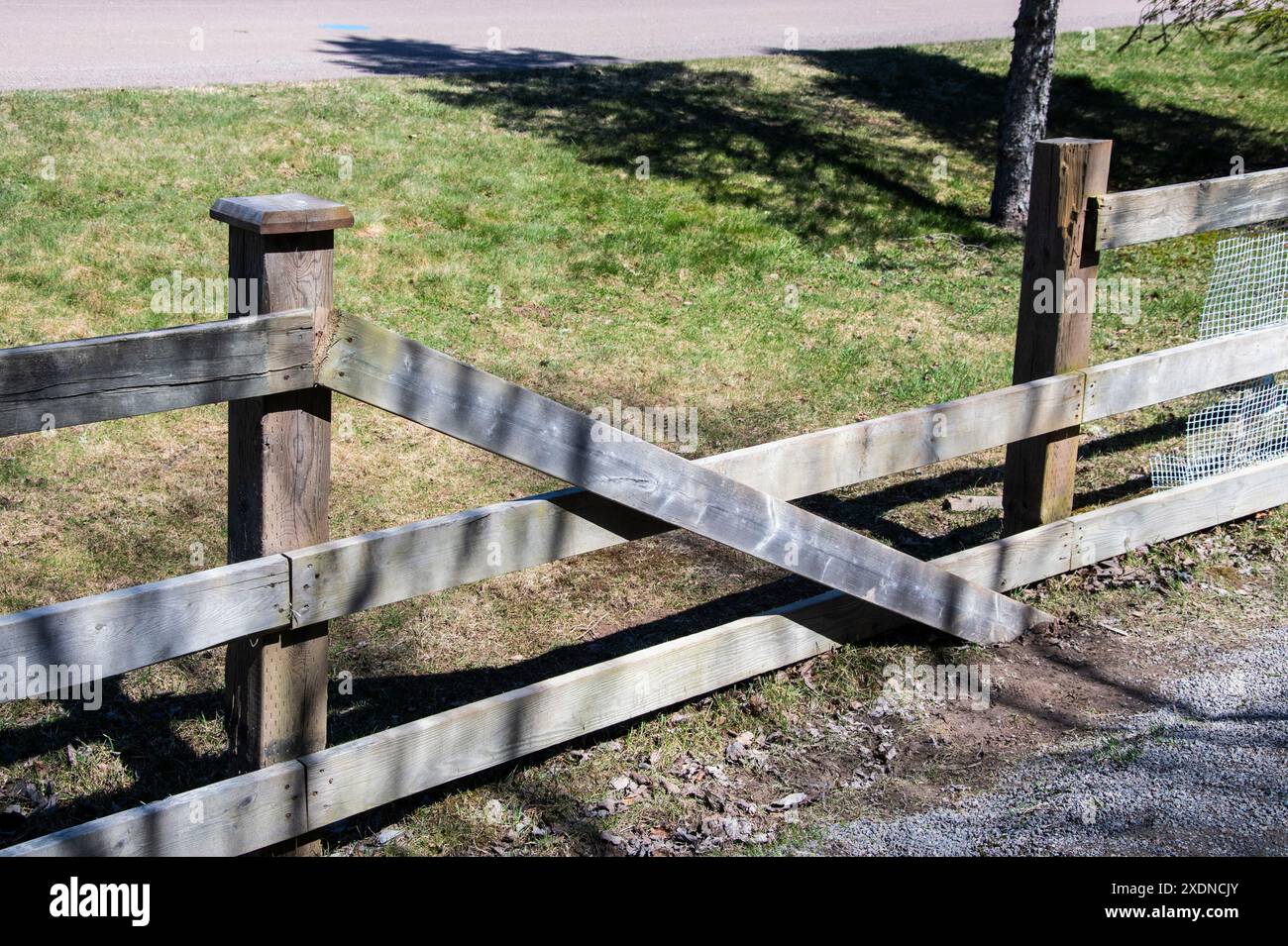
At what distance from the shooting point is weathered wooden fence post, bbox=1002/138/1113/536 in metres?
5.34

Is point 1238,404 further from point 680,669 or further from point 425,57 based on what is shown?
point 425,57

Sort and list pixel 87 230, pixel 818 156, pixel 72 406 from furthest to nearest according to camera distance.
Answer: pixel 818 156
pixel 87 230
pixel 72 406

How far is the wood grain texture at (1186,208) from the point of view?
5.41 meters

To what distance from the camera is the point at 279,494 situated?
3598 mm

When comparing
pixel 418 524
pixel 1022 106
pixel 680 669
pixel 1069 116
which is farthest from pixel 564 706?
pixel 1069 116

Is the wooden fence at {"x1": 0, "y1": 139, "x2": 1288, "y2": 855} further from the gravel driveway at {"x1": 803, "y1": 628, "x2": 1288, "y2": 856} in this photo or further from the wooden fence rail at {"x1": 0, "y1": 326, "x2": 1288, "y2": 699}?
the gravel driveway at {"x1": 803, "y1": 628, "x2": 1288, "y2": 856}

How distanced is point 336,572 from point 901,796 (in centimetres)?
220

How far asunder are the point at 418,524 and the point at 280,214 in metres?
1.04

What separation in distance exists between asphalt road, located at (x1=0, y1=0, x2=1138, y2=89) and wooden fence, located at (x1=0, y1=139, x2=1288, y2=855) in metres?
9.55

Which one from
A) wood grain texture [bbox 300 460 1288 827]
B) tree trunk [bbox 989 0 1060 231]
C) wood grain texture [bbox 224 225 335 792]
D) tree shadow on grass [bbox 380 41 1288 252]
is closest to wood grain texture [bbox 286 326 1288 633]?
wood grain texture [bbox 224 225 335 792]

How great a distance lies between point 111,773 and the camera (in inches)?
188

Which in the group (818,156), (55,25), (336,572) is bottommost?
(336,572)
